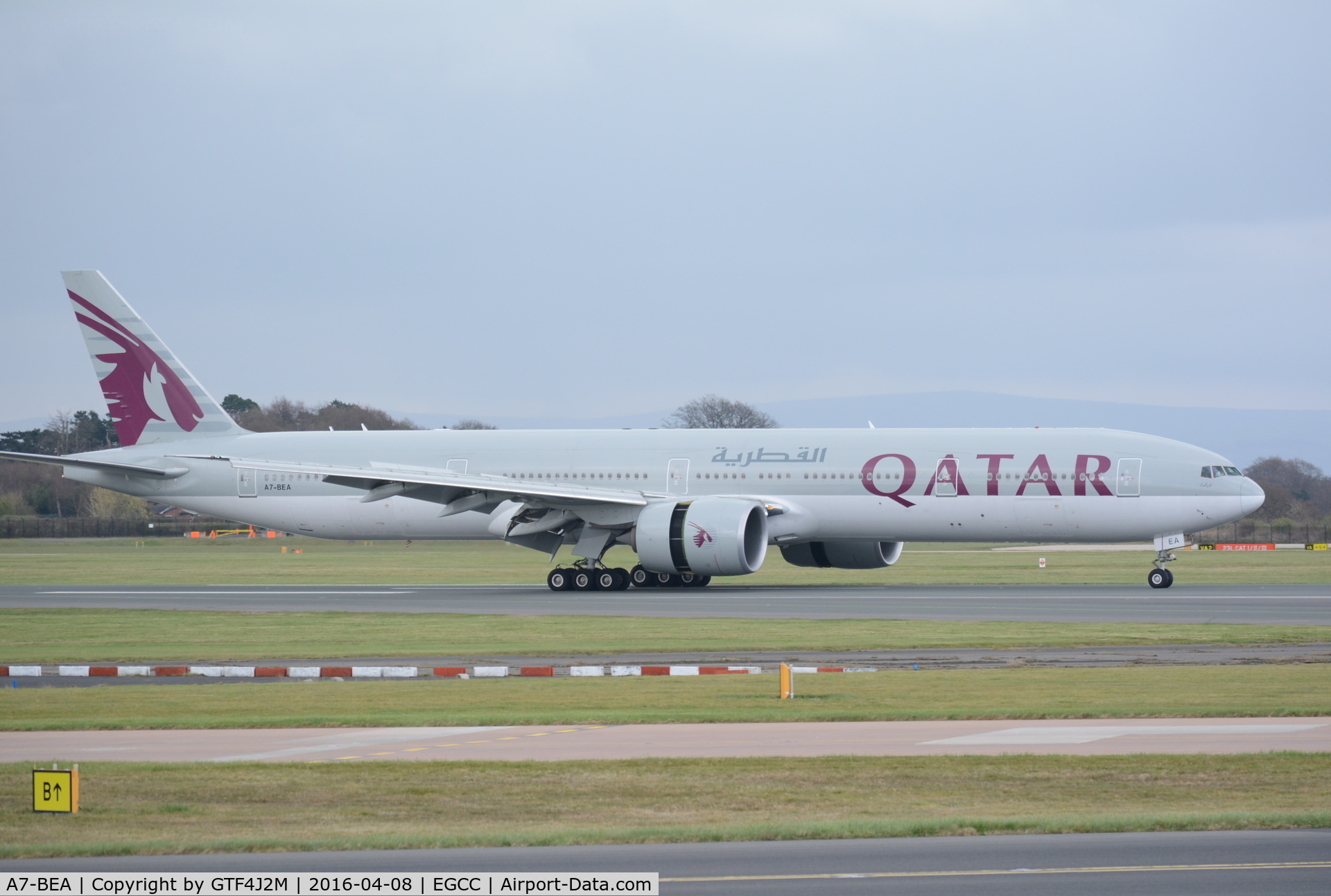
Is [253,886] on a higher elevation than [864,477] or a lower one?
lower

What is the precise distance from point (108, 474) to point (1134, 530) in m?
30.1

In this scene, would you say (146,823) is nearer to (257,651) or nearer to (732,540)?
(257,651)

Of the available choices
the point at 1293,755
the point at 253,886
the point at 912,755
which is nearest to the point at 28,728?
the point at 253,886

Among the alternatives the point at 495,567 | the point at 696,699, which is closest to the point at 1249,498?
the point at 696,699

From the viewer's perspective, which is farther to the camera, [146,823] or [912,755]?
[912,755]

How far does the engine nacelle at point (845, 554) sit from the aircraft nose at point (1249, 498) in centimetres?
959

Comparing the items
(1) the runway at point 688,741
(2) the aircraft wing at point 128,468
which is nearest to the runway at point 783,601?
(2) the aircraft wing at point 128,468

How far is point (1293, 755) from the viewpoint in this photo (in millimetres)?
12273

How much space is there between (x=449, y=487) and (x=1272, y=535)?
58330 mm

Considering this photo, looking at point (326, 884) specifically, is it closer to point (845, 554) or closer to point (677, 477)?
point (677, 477)

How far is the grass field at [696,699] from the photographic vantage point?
15430mm

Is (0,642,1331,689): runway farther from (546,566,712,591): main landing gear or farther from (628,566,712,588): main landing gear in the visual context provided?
(628,566,712,588): main landing gear

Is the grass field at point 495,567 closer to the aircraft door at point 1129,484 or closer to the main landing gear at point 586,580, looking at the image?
the aircraft door at point 1129,484

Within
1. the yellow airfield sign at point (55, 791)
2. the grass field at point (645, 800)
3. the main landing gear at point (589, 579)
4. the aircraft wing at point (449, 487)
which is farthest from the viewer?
the main landing gear at point (589, 579)
